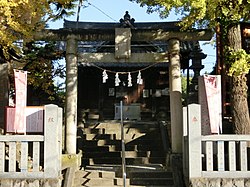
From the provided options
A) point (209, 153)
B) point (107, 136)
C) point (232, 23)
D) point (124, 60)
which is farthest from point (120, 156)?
point (232, 23)

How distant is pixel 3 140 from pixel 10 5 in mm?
3605

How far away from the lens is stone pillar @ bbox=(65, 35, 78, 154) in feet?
40.2

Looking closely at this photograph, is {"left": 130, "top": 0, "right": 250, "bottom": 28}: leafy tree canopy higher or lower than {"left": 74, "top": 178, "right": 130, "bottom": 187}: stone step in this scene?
higher

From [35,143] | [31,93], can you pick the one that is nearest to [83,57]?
[35,143]

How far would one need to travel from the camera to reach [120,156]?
13.2 m

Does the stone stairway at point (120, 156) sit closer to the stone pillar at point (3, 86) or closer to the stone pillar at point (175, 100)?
the stone pillar at point (175, 100)

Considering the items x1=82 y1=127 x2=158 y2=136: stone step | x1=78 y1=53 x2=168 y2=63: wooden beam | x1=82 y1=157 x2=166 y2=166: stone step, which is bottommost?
x1=82 y1=157 x2=166 y2=166: stone step

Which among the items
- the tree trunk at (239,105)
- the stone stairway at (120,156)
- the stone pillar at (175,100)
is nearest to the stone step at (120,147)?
the stone stairway at (120,156)

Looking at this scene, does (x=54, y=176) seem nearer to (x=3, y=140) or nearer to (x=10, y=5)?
(x=3, y=140)

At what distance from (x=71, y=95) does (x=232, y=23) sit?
18.2ft

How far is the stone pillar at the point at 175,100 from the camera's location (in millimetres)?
12016

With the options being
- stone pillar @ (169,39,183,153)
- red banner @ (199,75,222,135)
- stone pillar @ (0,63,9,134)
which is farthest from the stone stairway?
stone pillar @ (0,63,9,134)

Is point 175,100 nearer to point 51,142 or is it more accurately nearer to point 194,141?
point 194,141

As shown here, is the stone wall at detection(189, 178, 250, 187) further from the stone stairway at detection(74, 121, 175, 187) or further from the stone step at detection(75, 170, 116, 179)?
the stone step at detection(75, 170, 116, 179)
